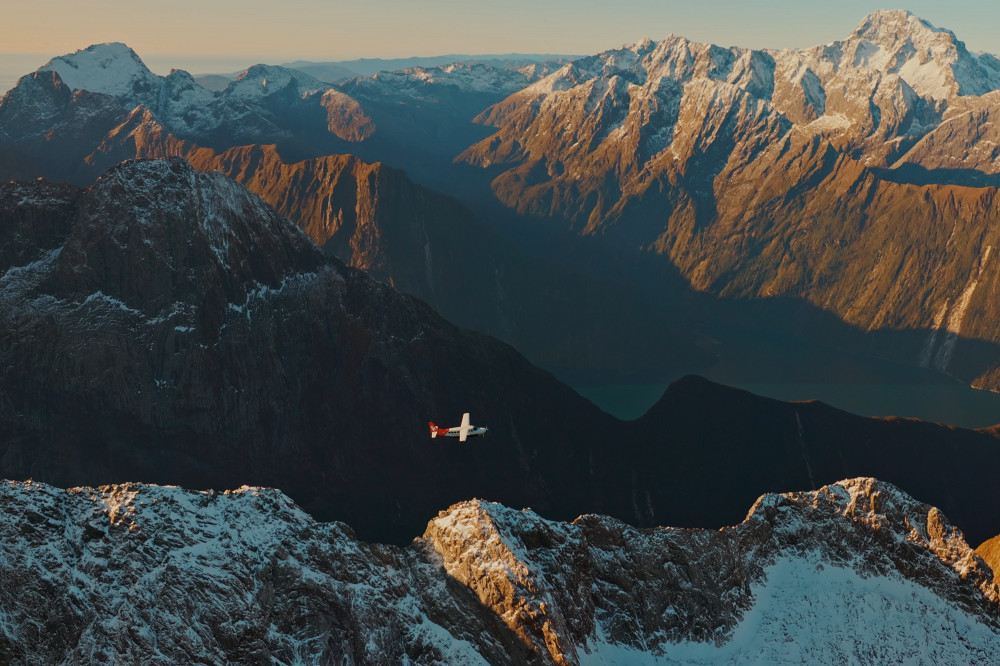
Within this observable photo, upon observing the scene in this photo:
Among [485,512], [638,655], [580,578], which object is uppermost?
[485,512]

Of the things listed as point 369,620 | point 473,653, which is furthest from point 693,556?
point 369,620

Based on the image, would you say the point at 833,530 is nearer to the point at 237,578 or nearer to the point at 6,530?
the point at 237,578

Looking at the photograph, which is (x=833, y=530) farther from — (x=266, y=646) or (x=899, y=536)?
(x=266, y=646)

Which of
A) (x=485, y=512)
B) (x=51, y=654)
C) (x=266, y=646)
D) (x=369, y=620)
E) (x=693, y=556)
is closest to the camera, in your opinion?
(x=51, y=654)

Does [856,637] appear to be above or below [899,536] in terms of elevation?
below

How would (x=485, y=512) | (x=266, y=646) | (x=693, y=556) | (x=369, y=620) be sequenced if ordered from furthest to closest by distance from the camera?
1. (x=693, y=556)
2. (x=485, y=512)
3. (x=369, y=620)
4. (x=266, y=646)

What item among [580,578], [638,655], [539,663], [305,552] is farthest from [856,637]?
[305,552]

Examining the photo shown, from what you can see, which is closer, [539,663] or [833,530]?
[539,663]
